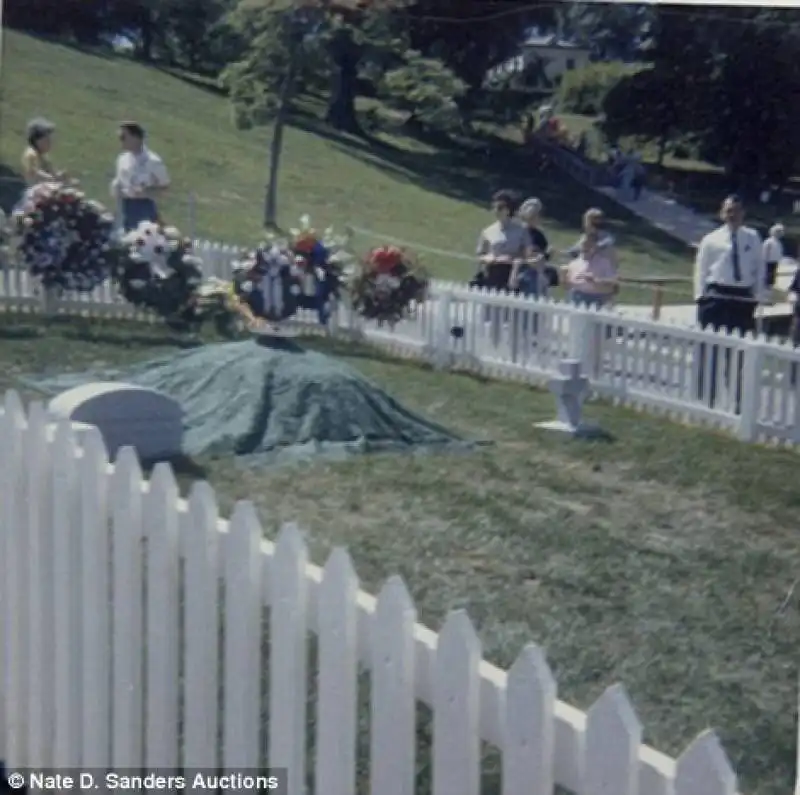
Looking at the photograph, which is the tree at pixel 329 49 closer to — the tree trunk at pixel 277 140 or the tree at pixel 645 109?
the tree trunk at pixel 277 140

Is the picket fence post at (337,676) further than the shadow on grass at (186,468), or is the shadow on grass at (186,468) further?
A: the shadow on grass at (186,468)

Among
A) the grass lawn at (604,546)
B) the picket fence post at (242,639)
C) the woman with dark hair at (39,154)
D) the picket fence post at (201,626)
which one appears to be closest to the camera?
the grass lawn at (604,546)

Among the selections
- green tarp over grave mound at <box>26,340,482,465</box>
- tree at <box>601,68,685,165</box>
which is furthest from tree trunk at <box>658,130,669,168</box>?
green tarp over grave mound at <box>26,340,482,465</box>

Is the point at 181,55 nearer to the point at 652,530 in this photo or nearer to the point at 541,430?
the point at 541,430

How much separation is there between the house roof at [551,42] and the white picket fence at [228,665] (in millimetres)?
931

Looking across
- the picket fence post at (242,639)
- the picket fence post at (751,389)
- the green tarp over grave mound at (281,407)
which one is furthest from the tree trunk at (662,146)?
the picket fence post at (242,639)

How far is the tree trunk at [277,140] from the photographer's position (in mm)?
3010

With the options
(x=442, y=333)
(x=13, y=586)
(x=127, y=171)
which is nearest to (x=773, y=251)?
(x=442, y=333)

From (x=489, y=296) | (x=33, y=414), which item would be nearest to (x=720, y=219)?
(x=489, y=296)

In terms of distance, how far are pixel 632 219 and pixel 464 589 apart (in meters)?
0.68

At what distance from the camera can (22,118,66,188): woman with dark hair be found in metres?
3.35

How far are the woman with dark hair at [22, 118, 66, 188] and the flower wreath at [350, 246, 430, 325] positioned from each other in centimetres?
79

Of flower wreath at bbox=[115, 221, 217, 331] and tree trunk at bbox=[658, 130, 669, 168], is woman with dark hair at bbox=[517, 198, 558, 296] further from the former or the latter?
flower wreath at bbox=[115, 221, 217, 331]

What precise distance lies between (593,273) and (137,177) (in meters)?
1.03
